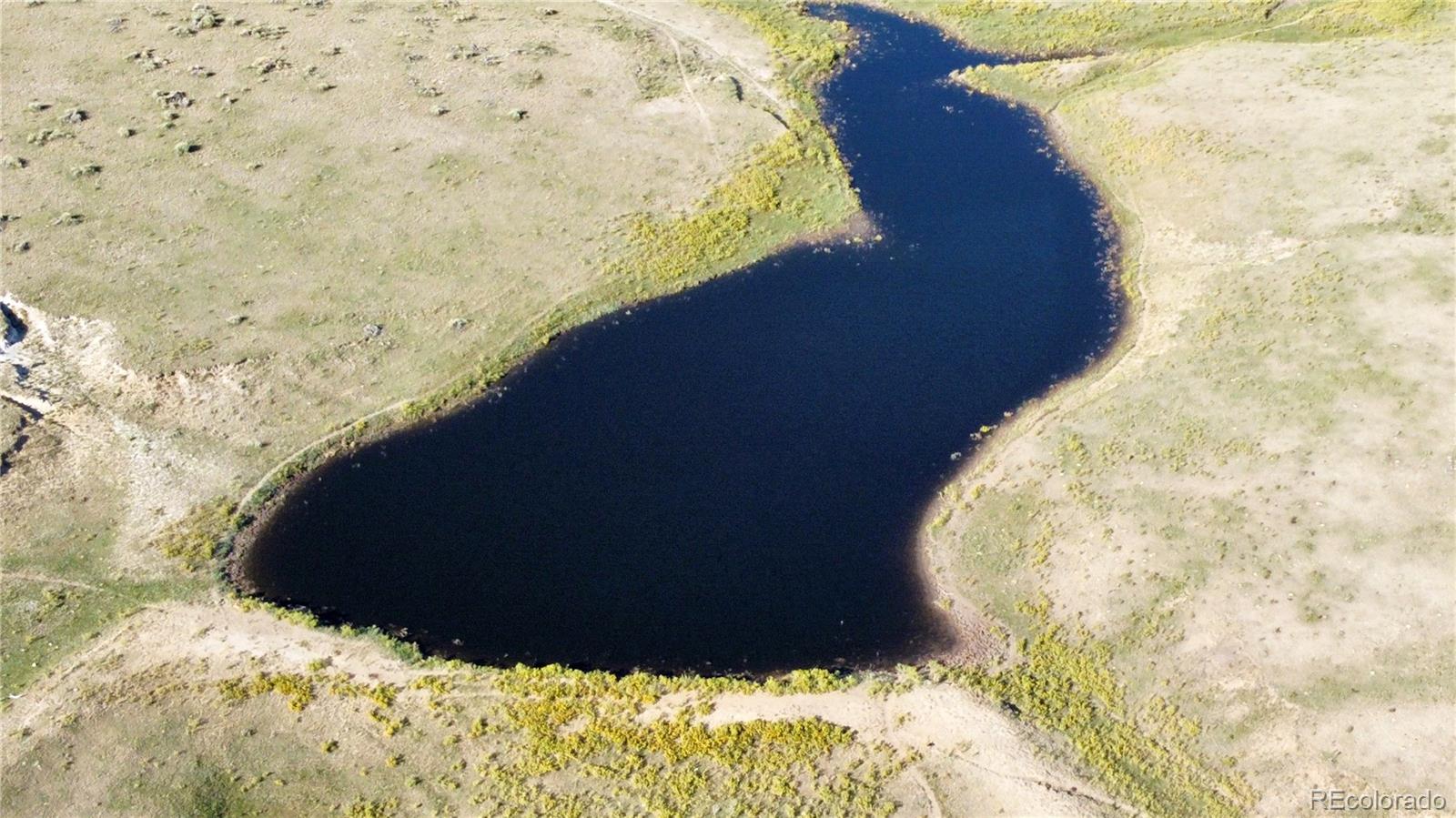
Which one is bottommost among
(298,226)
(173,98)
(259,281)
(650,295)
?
(259,281)

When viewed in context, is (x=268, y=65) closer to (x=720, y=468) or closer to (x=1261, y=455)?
(x=720, y=468)

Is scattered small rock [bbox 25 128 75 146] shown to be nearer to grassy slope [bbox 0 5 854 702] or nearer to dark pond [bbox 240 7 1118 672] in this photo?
grassy slope [bbox 0 5 854 702]

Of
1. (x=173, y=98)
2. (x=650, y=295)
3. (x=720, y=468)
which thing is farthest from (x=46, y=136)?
(x=720, y=468)

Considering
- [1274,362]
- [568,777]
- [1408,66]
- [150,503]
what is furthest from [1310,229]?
[150,503]

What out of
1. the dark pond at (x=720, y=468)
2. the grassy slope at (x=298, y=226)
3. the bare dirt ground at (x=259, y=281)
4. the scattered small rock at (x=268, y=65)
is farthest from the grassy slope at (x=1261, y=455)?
the scattered small rock at (x=268, y=65)

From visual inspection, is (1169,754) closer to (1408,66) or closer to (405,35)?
(1408,66)
